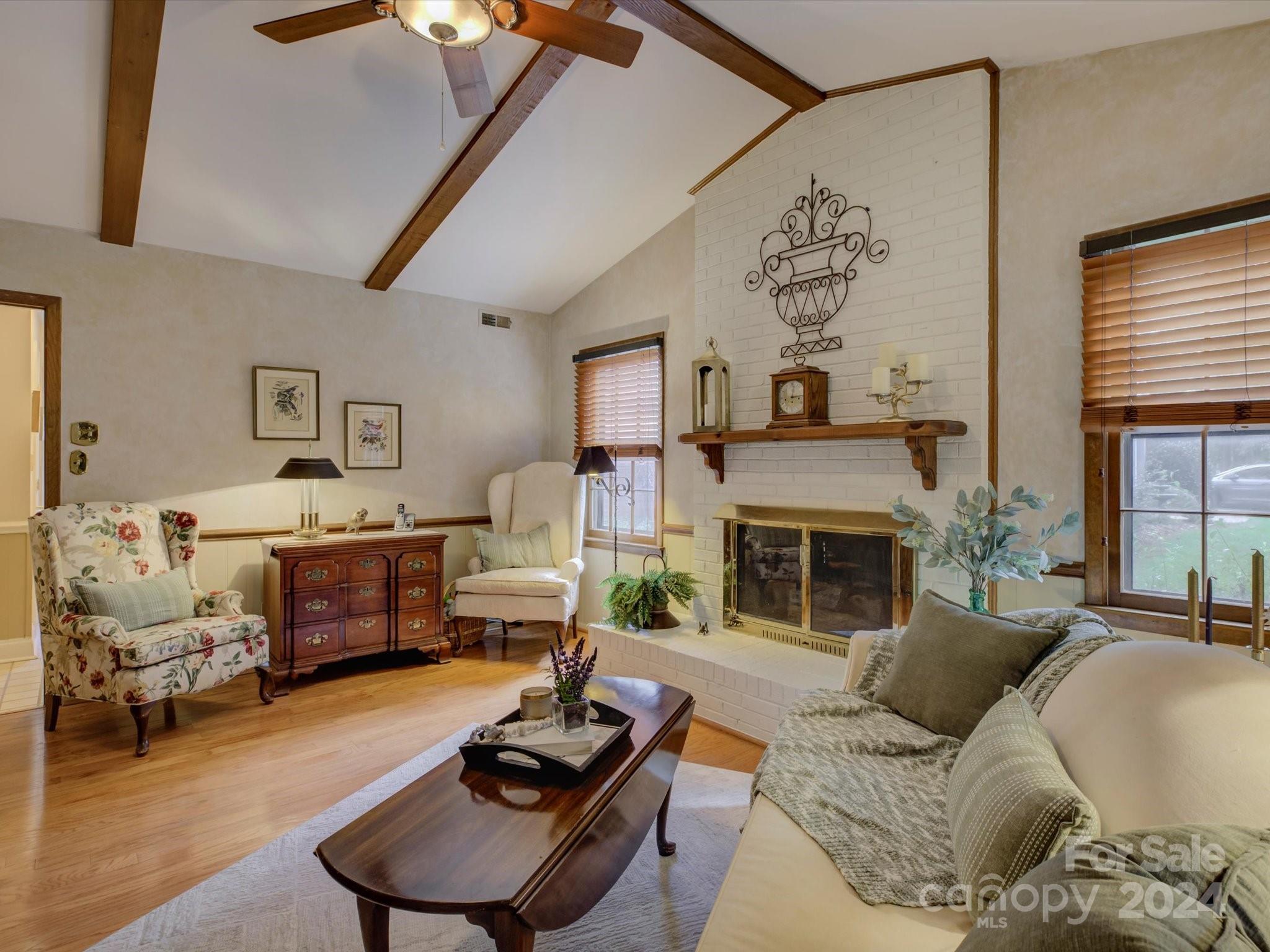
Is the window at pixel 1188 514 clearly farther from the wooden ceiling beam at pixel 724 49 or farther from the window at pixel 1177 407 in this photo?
the wooden ceiling beam at pixel 724 49

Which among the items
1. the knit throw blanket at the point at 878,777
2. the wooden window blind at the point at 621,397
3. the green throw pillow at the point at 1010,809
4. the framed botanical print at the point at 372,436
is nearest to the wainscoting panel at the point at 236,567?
the framed botanical print at the point at 372,436

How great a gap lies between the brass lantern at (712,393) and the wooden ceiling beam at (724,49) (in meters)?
1.29

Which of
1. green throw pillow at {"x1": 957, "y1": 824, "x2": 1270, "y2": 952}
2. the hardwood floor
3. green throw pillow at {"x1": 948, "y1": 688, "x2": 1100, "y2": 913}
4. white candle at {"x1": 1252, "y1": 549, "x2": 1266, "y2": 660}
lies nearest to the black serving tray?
green throw pillow at {"x1": 948, "y1": 688, "x2": 1100, "y2": 913}

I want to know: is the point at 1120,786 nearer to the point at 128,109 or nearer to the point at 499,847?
the point at 499,847

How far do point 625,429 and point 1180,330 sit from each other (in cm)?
315

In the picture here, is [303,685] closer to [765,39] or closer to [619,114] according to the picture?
[619,114]

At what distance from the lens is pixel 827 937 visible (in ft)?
3.89

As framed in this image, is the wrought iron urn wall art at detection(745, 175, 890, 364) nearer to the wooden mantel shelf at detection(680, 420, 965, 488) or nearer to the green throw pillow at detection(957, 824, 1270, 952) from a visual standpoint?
the wooden mantel shelf at detection(680, 420, 965, 488)

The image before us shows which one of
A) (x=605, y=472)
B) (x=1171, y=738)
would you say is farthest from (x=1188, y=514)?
(x=605, y=472)

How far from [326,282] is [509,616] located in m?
2.50

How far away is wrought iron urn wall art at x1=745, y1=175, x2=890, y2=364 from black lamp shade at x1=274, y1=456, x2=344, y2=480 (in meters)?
2.74

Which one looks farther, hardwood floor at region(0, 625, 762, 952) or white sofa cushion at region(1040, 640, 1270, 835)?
hardwood floor at region(0, 625, 762, 952)

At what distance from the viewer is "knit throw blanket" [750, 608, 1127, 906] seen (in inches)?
53.2

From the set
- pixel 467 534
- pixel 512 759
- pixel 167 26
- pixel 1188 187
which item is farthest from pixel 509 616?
pixel 1188 187
